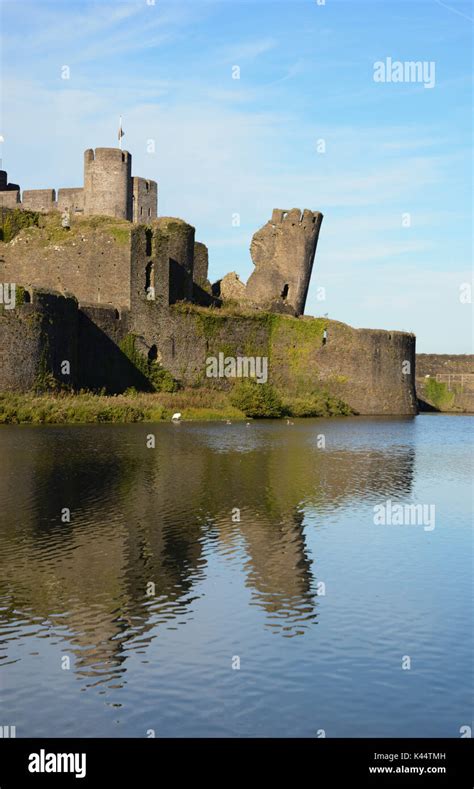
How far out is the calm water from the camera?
24.0 feet

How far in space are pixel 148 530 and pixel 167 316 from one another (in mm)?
30459

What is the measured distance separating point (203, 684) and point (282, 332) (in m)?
41.4

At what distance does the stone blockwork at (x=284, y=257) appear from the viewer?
178ft

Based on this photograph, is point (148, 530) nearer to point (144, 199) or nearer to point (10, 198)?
point (10, 198)

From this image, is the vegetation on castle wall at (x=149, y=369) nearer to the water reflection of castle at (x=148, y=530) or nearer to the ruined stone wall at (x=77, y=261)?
the ruined stone wall at (x=77, y=261)

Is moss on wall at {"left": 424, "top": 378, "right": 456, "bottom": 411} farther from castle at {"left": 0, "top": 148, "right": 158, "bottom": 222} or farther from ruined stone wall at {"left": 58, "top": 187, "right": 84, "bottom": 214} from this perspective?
ruined stone wall at {"left": 58, "top": 187, "right": 84, "bottom": 214}

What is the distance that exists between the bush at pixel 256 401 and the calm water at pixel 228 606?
904 inches

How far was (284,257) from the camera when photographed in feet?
180

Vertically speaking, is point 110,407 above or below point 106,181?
below

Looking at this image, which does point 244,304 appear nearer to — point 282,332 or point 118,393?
point 282,332

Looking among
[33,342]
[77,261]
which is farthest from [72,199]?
[33,342]

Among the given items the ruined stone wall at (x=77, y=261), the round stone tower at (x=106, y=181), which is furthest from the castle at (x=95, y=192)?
the ruined stone wall at (x=77, y=261)

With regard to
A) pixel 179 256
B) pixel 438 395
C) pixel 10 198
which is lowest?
pixel 438 395

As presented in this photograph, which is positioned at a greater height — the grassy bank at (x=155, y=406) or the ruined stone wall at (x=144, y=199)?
the ruined stone wall at (x=144, y=199)
